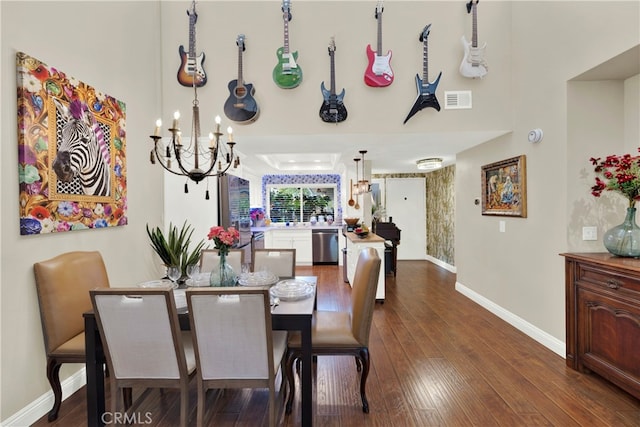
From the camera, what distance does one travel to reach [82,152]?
2133mm

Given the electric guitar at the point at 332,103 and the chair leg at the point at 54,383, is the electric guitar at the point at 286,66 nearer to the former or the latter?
the electric guitar at the point at 332,103

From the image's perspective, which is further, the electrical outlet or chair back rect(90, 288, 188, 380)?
the electrical outlet

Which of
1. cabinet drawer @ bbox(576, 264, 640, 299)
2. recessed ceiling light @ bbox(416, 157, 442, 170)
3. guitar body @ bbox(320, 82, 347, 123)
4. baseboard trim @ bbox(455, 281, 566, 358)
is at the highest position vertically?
guitar body @ bbox(320, 82, 347, 123)

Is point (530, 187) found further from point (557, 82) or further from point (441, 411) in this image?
point (441, 411)

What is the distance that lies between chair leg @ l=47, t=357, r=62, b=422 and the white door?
20.1 ft

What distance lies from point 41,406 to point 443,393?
2.64 meters

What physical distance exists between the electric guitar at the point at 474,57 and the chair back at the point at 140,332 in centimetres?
337

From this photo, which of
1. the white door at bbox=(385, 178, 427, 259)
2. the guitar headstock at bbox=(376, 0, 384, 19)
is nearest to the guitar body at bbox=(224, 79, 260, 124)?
the guitar headstock at bbox=(376, 0, 384, 19)

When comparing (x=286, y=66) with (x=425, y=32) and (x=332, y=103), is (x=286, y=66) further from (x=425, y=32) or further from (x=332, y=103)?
(x=425, y=32)

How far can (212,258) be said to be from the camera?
109 inches

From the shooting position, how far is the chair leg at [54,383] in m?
1.78

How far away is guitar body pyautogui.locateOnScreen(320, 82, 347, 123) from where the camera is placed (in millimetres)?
3096

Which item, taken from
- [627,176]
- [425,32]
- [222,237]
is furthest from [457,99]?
[222,237]

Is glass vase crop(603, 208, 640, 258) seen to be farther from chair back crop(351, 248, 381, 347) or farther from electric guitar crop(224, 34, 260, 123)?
electric guitar crop(224, 34, 260, 123)
